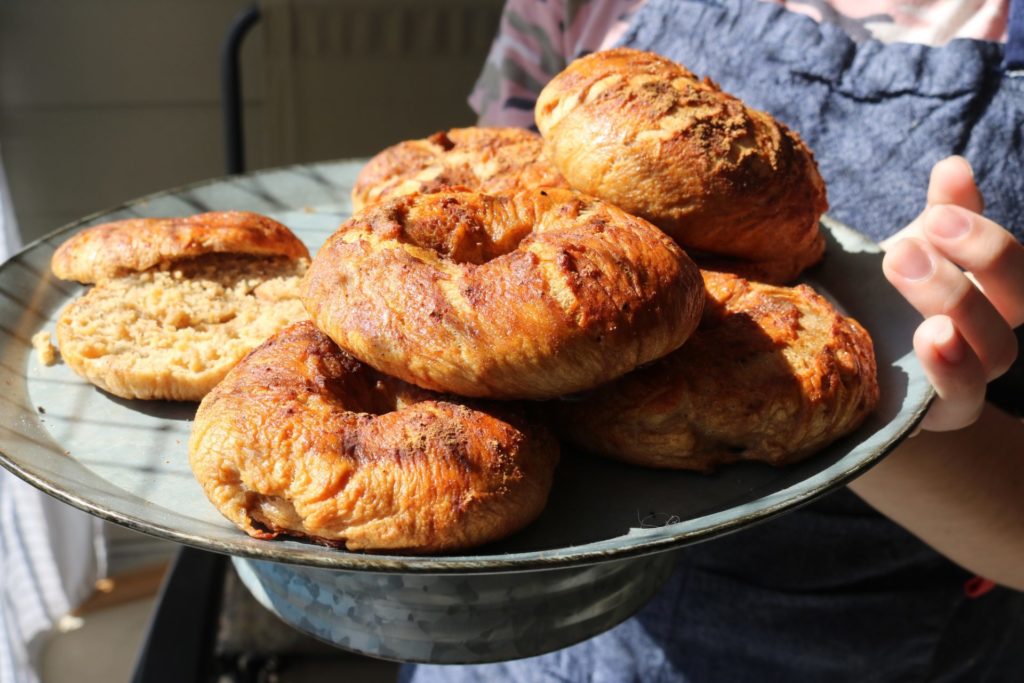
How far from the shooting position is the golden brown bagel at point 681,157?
96 cm

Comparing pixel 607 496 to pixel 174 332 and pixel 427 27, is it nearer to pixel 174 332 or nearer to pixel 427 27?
pixel 174 332

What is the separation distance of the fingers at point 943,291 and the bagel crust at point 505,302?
29 cm

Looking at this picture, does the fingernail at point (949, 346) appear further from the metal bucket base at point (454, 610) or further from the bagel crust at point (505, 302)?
the metal bucket base at point (454, 610)

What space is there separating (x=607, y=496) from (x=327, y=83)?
2774 millimetres

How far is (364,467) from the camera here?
79 centimetres

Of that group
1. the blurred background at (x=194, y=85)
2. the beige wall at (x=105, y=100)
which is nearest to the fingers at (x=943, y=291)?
the blurred background at (x=194, y=85)

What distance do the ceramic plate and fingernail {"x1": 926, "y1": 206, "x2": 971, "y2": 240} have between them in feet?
0.42

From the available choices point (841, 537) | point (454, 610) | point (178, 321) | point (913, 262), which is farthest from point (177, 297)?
point (841, 537)

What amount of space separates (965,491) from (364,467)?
1.03 m

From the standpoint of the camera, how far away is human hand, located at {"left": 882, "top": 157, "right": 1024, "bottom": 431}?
955 millimetres

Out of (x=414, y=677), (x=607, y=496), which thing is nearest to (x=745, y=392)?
(x=607, y=496)

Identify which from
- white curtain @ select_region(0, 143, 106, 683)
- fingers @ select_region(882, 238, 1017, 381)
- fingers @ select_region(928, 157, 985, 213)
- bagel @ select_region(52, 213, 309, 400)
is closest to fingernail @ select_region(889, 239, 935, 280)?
fingers @ select_region(882, 238, 1017, 381)

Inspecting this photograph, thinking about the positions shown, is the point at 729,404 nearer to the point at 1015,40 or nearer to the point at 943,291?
the point at 943,291

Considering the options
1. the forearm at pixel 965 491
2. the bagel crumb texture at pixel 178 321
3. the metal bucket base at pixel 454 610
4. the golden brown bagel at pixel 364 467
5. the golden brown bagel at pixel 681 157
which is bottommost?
the forearm at pixel 965 491
